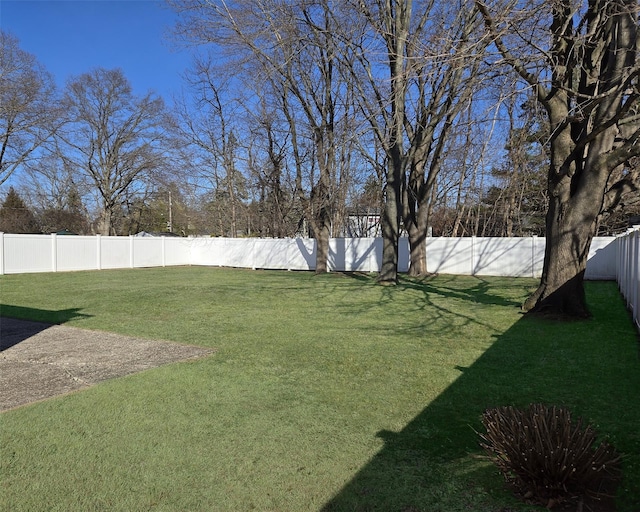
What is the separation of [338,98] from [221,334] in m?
15.1

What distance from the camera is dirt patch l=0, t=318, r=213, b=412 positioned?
462 cm

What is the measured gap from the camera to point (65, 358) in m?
5.79

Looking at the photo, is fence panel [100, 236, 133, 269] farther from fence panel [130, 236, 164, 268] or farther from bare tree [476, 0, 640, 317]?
bare tree [476, 0, 640, 317]

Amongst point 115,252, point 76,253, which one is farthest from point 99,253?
point 76,253

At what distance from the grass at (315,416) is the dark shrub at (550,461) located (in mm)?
130

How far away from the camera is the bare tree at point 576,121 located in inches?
285

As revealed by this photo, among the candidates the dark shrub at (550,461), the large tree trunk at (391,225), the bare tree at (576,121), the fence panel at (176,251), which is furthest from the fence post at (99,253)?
the dark shrub at (550,461)

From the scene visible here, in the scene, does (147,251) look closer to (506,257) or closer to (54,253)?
(54,253)

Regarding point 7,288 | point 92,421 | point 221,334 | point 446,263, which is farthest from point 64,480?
point 446,263

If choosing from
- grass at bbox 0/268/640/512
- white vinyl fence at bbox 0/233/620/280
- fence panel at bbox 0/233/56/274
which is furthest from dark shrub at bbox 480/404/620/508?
fence panel at bbox 0/233/56/274

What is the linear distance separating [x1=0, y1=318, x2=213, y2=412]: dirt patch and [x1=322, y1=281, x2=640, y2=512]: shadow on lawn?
3.23m

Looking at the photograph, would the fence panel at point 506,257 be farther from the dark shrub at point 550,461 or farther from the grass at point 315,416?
the dark shrub at point 550,461

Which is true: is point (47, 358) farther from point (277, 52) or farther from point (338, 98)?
point (338, 98)

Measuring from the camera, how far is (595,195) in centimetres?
788
